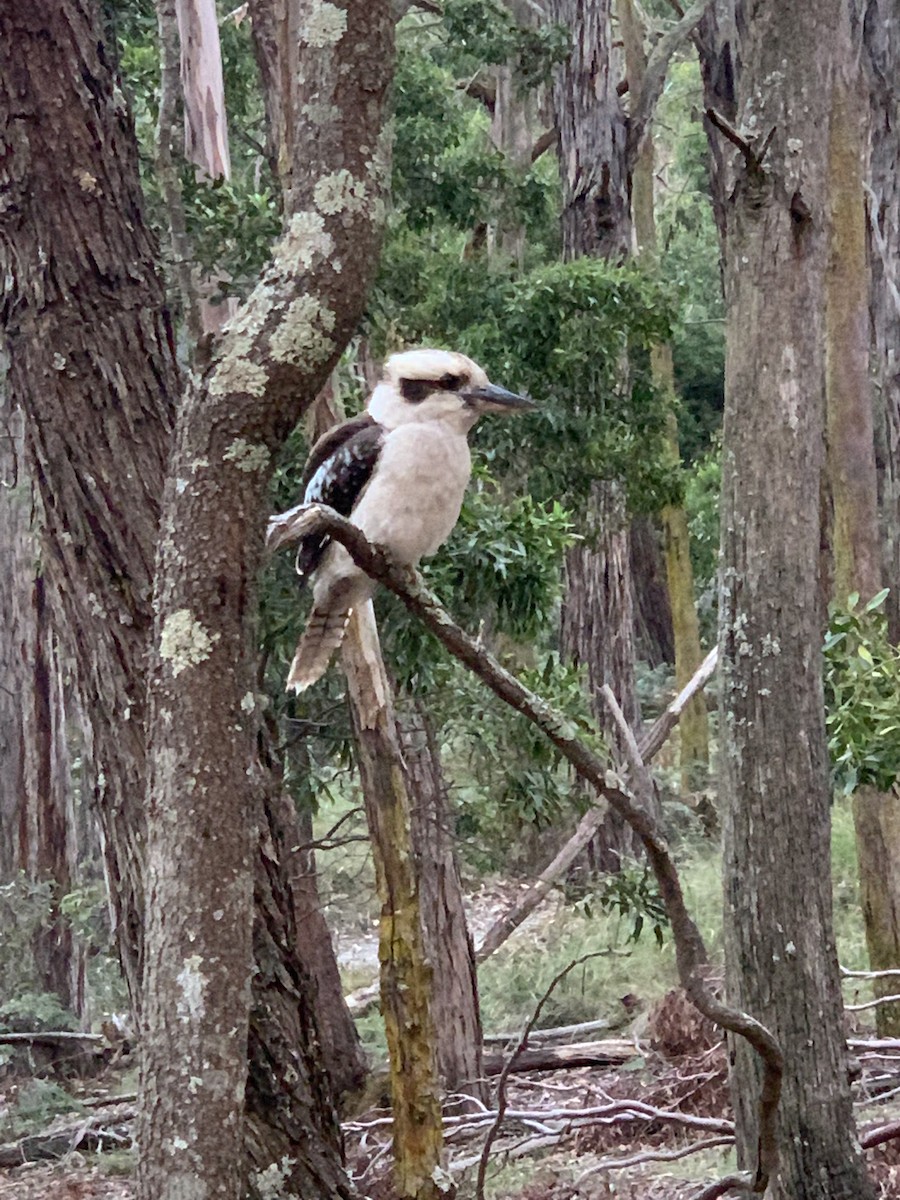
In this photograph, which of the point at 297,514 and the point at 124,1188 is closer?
the point at 297,514

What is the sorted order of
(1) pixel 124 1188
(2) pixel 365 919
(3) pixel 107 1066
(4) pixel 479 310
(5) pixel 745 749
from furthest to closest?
(2) pixel 365 919 < (3) pixel 107 1066 < (4) pixel 479 310 < (1) pixel 124 1188 < (5) pixel 745 749

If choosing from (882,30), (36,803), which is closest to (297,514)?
(36,803)

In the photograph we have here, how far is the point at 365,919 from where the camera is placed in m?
8.95

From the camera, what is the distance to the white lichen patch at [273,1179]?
266cm

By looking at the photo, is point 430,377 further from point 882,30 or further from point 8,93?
point 882,30

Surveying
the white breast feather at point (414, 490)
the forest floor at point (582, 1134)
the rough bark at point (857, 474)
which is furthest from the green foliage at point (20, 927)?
the white breast feather at point (414, 490)

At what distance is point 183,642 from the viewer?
1.45 m

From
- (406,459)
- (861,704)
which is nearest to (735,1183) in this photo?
(861,704)

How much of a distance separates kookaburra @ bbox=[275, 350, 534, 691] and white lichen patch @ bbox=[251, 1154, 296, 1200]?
116cm

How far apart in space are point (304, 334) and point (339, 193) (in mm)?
180

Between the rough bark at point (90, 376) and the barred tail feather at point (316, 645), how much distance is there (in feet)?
1.47

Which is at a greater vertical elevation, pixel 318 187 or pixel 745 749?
pixel 318 187

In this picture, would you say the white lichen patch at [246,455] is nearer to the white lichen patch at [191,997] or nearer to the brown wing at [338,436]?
the white lichen patch at [191,997]

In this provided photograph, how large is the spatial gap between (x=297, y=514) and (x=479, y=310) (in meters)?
3.77
